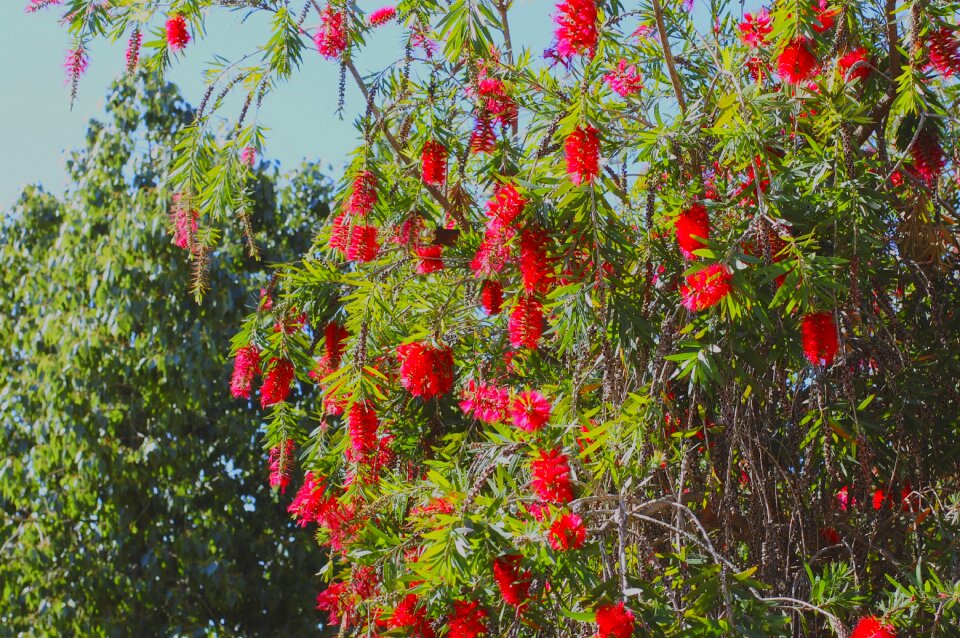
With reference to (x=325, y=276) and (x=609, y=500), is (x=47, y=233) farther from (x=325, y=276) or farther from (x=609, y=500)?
(x=609, y=500)

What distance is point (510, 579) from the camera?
1671 millimetres

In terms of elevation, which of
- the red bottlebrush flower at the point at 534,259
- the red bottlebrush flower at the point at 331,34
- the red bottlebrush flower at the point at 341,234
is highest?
the red bottlebrush flower at the point at 331,34

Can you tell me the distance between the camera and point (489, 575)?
1774 mm

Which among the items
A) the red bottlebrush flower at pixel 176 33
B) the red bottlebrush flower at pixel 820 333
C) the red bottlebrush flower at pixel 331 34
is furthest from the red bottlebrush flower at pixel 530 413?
the red bottlebrush flower at pixel 176 33

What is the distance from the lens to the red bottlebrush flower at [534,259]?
74.7 inches

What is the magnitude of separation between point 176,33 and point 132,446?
3.52 metres

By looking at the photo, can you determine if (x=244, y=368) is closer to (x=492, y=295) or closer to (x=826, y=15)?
(x=492, y=295)

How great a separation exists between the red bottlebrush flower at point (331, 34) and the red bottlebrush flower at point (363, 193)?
259 millimetres

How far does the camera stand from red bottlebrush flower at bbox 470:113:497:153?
7.08ft

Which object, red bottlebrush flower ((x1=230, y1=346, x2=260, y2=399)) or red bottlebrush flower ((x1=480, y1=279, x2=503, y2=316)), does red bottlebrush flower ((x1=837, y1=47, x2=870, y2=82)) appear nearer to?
red bottlebrush flower ((x1=480, y1=279, x2=503, y2=316))

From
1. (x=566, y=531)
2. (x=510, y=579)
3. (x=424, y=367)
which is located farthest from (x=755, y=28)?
(x=510, y=579)

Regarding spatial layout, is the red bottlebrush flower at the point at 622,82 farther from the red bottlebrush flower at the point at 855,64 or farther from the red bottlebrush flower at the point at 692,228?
the red bottlebrush flower at the point at 692,228

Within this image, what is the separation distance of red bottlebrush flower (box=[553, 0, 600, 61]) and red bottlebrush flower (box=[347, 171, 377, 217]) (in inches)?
19.5

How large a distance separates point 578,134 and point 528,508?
0.70 metres
